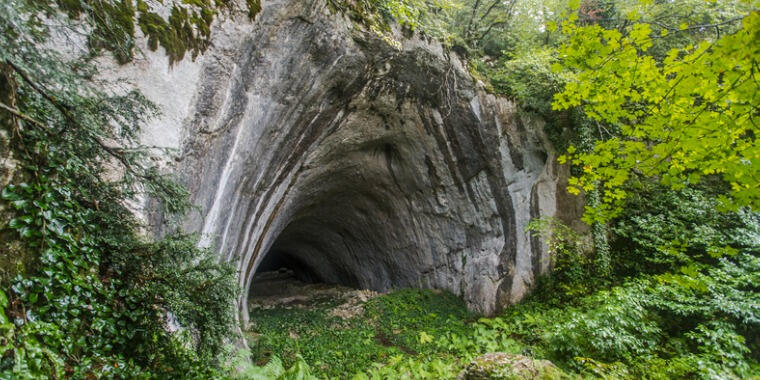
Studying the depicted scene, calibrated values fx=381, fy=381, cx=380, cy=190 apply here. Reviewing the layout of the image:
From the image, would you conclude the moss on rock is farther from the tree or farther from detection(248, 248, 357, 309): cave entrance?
detection(248, 248, 357, 309): cave entrance

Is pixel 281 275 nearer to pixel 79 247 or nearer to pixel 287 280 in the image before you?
pixel 287 280

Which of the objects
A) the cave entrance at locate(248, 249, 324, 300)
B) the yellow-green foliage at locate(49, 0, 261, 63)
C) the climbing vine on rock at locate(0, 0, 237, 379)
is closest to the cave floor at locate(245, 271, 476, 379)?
the climbing vine on rock at locate(0, 0, 237, 379)

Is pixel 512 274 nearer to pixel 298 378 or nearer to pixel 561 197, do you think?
pixel 561 197

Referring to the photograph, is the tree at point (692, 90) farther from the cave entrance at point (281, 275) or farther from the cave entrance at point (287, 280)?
the cave entrance at point (281, 275)

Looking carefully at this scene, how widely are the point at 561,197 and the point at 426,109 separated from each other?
4.72 m

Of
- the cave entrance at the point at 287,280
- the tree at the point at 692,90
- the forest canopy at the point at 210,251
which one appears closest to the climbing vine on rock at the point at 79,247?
the forest canopy at the point at 210,251

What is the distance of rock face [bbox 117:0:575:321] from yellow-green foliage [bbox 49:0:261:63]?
19 cm

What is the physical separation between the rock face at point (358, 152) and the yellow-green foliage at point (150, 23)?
19 centimetres

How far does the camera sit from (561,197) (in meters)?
10.7

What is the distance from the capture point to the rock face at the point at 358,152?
5094mm

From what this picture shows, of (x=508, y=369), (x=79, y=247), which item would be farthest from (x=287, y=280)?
(x=79, y=247)

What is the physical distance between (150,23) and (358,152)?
649 cm

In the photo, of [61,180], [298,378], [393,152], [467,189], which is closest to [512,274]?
[467,189]

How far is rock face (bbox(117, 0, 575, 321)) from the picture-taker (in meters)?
5.09
